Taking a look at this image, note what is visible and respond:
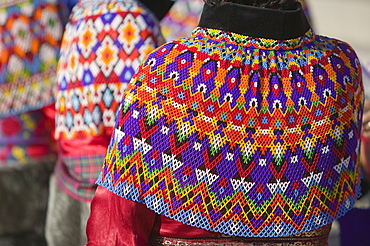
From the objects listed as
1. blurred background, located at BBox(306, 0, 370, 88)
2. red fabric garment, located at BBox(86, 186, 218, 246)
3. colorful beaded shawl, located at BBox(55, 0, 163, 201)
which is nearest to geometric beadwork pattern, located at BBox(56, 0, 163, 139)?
colorful beaded shawl, located at BBox(55, 0, 163, 201)

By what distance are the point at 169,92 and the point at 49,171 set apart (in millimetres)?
1379

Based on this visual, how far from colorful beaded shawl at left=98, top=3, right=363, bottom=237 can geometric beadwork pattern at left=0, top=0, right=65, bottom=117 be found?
1034 millimetres

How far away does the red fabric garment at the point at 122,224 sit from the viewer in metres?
1.54

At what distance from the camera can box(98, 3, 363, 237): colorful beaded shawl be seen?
1.53 m

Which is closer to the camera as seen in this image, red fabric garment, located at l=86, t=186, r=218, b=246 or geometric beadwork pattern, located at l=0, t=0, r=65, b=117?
red fabric garment, located at l=86, t=186, r=218, b=246

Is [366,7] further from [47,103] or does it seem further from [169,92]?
[169,92]

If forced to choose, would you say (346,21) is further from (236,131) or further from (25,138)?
(236,131)

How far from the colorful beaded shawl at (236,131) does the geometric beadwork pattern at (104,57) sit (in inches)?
21.9

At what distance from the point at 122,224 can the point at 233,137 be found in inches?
13.0

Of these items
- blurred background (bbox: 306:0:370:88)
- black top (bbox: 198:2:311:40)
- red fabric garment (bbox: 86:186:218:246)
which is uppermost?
black top (bbox: 198:2:311:40)

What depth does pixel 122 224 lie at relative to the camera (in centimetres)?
154

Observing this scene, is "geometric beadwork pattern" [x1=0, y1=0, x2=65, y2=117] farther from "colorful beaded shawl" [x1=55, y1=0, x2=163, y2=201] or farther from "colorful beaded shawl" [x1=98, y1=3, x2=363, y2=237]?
"colorful beaded shawl" [x1=98, y1=3, x2=363, y2=237]

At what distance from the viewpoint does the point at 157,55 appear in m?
1.57

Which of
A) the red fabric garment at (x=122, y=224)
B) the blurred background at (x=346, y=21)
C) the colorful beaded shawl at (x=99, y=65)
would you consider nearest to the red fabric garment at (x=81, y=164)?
the colorful beaded shawl at (x=99, y=65)
